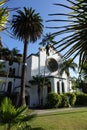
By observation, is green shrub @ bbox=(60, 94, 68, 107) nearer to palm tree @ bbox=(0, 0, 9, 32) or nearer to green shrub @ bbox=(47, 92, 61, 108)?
green shrub @ bbox=(47, 92, 61, 108)

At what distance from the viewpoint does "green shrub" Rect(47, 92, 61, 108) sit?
35438mm

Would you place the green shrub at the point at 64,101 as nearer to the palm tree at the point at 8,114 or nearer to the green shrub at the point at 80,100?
the green shrub at the point at 80,100

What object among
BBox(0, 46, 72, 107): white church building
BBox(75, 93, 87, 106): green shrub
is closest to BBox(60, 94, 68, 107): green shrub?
BBox(0, 46, 72, 107): white church building

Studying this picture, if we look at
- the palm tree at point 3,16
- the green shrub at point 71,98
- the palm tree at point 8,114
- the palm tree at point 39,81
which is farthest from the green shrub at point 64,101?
the palm tree at point 3,16

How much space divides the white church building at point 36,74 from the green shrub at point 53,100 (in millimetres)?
2959

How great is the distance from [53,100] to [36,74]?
7.96 meters

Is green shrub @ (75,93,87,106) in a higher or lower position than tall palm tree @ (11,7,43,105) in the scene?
lower

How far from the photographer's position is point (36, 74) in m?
41.4

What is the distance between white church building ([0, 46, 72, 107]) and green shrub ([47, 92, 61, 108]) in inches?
116

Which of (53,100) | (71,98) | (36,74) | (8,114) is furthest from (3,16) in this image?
(36,74)

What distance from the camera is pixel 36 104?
39094 mm

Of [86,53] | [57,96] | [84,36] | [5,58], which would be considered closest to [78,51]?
[86,53]

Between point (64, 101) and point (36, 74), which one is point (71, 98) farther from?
point (36, 74)

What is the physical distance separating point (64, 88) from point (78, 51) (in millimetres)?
40524
